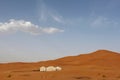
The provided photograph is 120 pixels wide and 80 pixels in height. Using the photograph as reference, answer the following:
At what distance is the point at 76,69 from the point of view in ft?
104

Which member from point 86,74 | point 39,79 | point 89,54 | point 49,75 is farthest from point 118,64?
point 39,79

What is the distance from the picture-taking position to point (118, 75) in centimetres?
2850

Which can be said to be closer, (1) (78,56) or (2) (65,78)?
(2) (65,78)

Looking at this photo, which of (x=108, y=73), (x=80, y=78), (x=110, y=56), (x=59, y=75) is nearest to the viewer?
(x=80, y=78)

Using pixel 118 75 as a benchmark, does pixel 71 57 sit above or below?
above

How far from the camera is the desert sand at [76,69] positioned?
86.8 feet

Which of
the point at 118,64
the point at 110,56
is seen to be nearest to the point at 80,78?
the point at 118,64

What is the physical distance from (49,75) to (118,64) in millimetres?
15532

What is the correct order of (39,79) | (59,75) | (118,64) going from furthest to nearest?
(118,64), (59,75), (39,79)

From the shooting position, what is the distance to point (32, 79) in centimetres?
2433

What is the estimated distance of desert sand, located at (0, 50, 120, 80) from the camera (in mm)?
26469

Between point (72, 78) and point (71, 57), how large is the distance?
982 inches

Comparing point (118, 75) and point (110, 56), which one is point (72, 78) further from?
point (110, 56)

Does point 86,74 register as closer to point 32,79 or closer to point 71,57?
point 32,79
